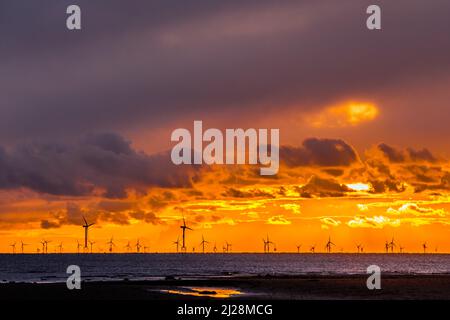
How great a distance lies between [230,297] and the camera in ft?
334

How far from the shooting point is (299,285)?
134m
